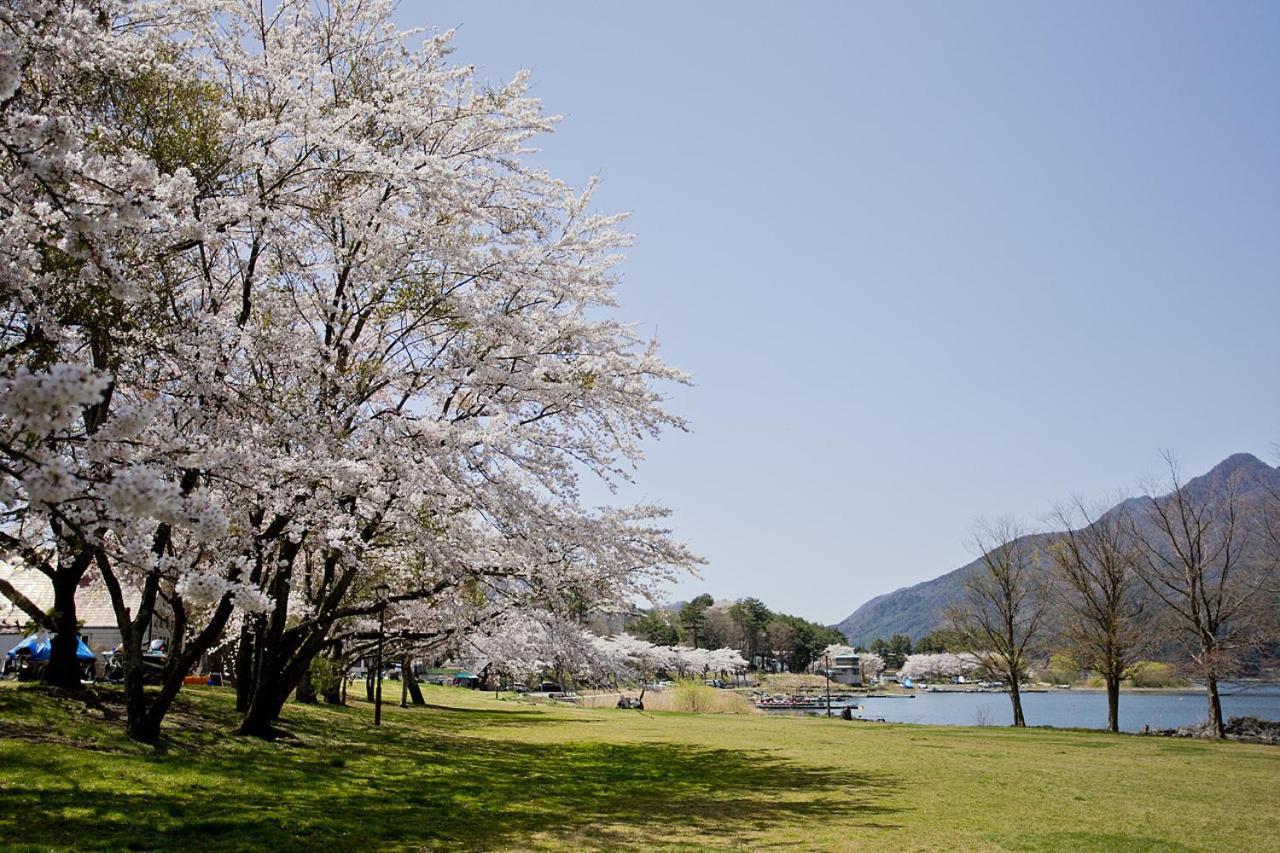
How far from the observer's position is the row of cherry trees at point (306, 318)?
7602mm

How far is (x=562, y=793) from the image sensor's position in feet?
37.3

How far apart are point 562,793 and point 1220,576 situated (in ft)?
96.3

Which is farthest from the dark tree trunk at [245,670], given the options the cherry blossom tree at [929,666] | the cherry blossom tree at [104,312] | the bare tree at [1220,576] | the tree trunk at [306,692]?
the cherry blossom tree at [929,666]

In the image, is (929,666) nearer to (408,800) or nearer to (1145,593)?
(1145,593)

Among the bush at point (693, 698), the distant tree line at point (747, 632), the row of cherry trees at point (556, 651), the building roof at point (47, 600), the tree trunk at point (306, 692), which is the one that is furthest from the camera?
the distant tree line at point (747, 632)

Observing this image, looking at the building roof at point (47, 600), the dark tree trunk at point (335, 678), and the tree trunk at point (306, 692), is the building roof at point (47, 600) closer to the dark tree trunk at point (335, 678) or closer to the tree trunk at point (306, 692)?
the tree trunk at point (306, 692)

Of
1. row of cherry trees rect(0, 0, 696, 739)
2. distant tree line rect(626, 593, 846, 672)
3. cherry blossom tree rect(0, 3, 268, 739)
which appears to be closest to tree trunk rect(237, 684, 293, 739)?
row of cherry trees rect(0, 0, 696, 739)

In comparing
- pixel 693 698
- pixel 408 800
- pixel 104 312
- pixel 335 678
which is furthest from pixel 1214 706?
pixel 104 312

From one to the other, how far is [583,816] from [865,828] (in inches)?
122

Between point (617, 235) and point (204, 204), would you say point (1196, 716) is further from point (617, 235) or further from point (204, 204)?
point (204, 204)

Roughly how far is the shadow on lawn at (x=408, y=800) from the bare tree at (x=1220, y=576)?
65.1 ft

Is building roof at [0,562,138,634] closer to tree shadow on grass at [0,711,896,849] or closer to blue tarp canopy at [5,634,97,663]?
blue tarp canopy at [5,634,97,663]

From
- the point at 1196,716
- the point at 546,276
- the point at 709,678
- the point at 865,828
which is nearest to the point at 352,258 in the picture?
the point at 546,276

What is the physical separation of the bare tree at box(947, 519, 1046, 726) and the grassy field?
55.8 feet
